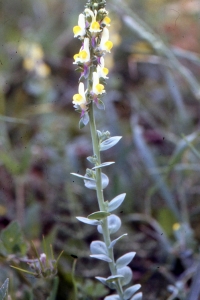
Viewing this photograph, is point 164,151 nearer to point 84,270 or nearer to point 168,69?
point 168,69

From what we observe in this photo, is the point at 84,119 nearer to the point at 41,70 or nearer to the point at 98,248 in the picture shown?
the point at 98,248

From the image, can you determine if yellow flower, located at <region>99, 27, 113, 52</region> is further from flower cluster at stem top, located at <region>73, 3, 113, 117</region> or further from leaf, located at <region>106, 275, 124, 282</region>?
leaf, located at <region>106, 275, 124, 282</region>

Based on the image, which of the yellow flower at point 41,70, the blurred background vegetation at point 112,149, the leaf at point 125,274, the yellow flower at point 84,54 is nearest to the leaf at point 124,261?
the leaf at point 125,274

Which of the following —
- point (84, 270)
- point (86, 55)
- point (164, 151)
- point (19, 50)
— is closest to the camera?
point (86, 55)

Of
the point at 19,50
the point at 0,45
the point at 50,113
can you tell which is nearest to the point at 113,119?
the point at 50,113

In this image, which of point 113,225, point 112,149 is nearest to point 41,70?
point 112,149

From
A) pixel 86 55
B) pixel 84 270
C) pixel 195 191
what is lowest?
pixel 84 270
